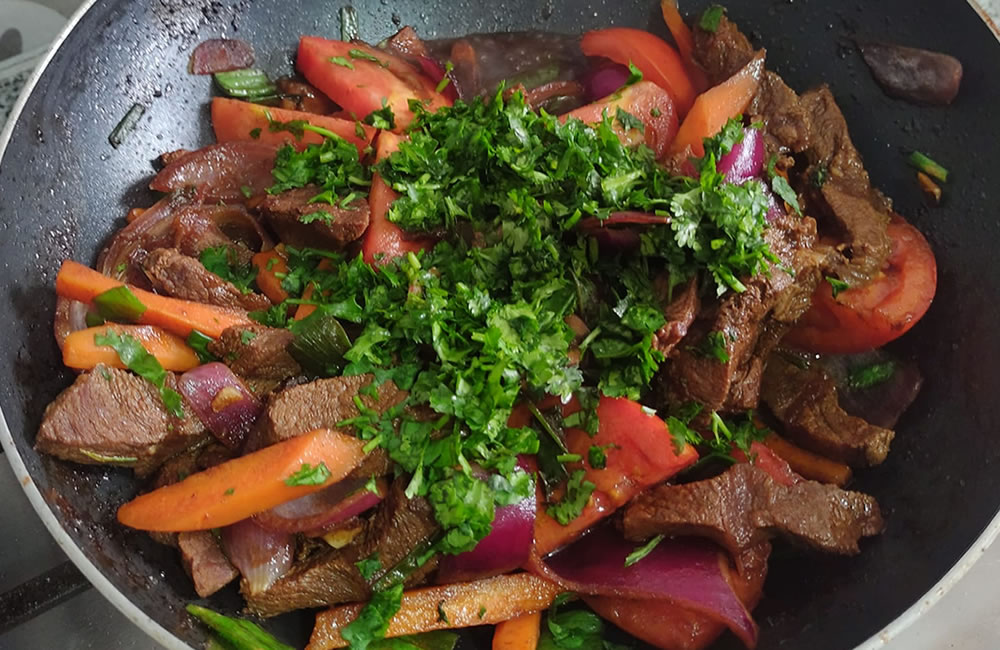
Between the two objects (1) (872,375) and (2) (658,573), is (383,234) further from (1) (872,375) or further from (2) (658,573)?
(1) (872,375)

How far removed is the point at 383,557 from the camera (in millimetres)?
2004

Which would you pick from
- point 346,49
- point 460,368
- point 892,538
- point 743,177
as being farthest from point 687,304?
point 346,49

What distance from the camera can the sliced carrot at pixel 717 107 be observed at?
2529 mm

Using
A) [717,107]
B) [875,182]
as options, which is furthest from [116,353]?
[875,182]

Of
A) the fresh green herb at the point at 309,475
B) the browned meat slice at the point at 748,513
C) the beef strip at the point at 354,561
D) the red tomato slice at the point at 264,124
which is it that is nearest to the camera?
the fresh green herb at the point at 309,475

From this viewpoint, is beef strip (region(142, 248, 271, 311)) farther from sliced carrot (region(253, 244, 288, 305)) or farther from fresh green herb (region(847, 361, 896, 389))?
fresh green herb (region(847, 361, 896, 389))

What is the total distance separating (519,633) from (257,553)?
73 centimetres

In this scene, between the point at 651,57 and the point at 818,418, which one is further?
the point at 651,57

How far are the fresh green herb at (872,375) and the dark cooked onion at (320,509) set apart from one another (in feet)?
5.06

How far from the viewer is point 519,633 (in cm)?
210

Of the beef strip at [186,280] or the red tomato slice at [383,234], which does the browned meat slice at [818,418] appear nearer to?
the red tomato slice at [383,234]

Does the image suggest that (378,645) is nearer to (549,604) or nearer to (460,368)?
(549,604)

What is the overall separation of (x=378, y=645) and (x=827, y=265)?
1678 millimetres

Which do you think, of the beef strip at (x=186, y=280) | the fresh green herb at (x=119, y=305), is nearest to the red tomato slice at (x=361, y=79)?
the beef strip at (x=186, y=280)
